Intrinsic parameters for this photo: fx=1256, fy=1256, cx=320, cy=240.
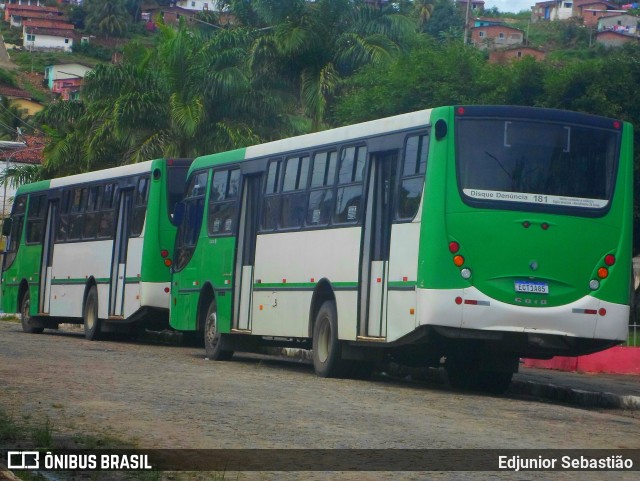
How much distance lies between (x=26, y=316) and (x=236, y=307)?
11.4 meters

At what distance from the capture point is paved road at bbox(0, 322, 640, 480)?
365 inches

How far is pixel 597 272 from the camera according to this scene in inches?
564

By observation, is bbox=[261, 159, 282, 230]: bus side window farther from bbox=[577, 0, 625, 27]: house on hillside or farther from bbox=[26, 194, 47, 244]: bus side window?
bbox=[577, 0, 625, 27]: house on hillside

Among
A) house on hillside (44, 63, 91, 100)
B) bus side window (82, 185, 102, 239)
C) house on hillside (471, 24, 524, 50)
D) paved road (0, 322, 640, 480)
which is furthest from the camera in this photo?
house on hillside (471, 24, 524, 50)

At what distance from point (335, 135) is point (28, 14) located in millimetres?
150845

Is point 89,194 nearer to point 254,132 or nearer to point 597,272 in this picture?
point 254,132

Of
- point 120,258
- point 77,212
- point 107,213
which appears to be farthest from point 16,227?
point 120,258

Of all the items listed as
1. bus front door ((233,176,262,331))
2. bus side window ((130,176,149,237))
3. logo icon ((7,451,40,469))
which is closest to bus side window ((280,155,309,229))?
bus front door ((233,176,262,331))

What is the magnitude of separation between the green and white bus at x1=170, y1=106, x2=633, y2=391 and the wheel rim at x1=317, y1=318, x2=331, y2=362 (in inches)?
1.4

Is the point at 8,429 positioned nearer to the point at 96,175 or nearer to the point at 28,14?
the point at 96,175

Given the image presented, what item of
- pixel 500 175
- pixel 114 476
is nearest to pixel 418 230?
pixel 500 175

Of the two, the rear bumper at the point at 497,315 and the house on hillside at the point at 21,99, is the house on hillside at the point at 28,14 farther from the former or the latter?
the rear bumper at the point at 497,315

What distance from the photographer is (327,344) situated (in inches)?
648

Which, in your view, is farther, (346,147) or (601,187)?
(346,147)
